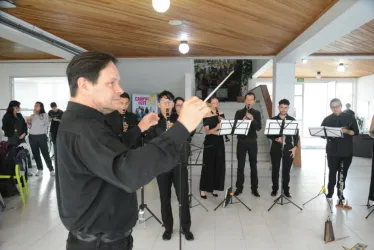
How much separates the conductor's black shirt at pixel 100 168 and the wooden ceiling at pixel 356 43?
17.5ft

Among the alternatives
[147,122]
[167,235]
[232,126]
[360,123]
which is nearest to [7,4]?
[147,122]

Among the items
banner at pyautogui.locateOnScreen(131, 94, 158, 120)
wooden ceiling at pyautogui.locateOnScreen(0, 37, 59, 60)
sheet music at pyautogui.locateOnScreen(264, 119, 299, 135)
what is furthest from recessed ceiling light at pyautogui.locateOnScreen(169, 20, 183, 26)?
wooden ceiling at pyautogui.locateOnScreen(0, 37, 59, 60)

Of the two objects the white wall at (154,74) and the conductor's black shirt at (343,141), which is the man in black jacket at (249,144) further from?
the white wall at (154,74)

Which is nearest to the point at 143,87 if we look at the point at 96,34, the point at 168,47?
the point at 168,47

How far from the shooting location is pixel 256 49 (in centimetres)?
700

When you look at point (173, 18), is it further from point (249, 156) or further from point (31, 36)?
point (249, 156)

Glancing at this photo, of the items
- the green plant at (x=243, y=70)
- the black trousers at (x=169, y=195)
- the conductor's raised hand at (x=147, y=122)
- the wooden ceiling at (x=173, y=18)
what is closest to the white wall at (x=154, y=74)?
the wooden ceiling at (x=173, y=18)

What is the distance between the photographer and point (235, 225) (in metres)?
3.84

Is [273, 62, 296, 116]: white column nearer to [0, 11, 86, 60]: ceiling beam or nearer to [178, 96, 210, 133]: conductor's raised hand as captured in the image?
[0, 11, 86, 60]: ceiling beam

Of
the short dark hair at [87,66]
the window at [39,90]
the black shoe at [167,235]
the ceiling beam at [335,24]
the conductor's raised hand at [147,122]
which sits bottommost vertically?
the black shoe at [167,235]

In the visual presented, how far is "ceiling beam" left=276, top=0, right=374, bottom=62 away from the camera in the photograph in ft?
11.9

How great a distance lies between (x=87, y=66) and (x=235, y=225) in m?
3.33

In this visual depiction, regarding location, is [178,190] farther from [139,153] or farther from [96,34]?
[96,34]

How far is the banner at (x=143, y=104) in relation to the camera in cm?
823
